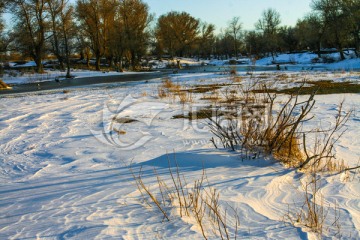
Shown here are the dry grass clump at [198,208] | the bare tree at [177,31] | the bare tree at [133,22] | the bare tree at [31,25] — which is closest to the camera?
the dry grass clump at [198,208]

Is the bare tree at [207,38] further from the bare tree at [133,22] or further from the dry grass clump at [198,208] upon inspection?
the dry grass clump at [198,208]

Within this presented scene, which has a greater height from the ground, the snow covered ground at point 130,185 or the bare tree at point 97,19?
the bare tree at point 97,19

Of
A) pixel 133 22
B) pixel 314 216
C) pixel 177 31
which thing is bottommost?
pixel 314 216

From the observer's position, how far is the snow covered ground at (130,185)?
2.34m

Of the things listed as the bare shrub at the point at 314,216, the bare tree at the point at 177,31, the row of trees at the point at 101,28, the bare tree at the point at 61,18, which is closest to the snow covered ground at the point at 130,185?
the bare shrub at the point at 314,216

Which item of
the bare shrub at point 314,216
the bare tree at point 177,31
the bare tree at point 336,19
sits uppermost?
the bare tree at point 177,31

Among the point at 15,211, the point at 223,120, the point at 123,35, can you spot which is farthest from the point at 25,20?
the point at 15,211

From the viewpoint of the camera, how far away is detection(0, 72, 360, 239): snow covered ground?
2340mm

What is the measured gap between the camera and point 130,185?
10.5 feet

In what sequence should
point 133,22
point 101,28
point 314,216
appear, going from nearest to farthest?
point 314,216 → point 101,28 → point 133,22

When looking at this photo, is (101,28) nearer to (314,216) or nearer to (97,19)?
(97,19)

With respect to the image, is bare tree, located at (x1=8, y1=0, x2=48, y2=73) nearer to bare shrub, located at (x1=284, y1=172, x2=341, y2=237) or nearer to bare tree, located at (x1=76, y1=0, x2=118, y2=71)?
bare tree, located at (x1=76, y1=0, x2=118, y2=71)

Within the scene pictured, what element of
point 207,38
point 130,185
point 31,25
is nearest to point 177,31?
point 207,38

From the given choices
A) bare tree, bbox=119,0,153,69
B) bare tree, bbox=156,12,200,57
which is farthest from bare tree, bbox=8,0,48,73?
bare tree, bbox=156,12,200,57
